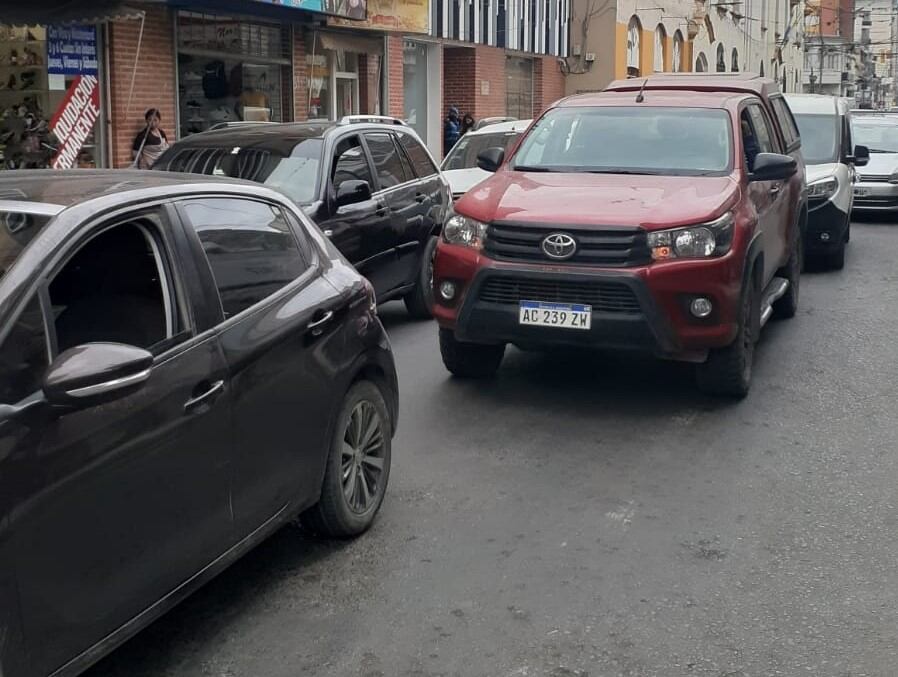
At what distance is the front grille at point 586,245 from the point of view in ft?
23.6

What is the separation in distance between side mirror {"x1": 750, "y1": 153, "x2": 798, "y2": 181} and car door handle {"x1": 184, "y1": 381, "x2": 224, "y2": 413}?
5089 millimetres

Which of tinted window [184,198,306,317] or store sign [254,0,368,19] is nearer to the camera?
tinted window [184,198,306,317]

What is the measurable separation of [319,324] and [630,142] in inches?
167

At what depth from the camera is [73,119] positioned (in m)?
12.1

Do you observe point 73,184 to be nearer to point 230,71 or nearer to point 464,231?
point 464,231

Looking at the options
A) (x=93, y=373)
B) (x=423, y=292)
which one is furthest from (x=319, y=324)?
(x=423, y=292)

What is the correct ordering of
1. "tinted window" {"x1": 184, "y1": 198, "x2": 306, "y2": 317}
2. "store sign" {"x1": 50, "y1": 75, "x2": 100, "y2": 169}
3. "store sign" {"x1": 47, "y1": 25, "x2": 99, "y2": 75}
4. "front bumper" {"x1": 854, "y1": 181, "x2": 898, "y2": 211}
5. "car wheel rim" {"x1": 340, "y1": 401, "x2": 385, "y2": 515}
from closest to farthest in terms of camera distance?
"tinted window" {"x1": 184, "y1": 198, "x2": 306, "y2": 317} → "car wheel rim" {"x1": 340, "y1": 401, "x2": 385, "y2": 515} → "store sign" {"x1": 50, "y1": 75, "x2": 100, "y2": 169} → "store sign" {"x1": 47, "y1": 25, "x2": 99, "y2": 75} → "front bumper" {"x1": 854, "y1": 181, "x2": 898, "y2": 211}

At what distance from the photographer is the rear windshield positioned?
360 inches

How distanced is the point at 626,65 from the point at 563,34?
12.1 ft

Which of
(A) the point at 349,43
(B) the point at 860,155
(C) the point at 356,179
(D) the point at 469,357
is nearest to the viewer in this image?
(D) the point at 469,357

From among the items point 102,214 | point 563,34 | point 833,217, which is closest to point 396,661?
point 102,214

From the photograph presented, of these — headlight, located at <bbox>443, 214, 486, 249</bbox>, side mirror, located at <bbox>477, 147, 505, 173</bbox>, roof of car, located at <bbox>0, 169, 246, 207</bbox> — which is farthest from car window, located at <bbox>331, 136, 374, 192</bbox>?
roof of car, located at <bbox>0, 169, 246, 207</bbox>

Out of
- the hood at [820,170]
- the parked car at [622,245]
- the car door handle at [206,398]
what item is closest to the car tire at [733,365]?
the parked car at [622,245]

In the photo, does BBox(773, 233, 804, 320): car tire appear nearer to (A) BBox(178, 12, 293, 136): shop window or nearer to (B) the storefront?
(B) the storefront
